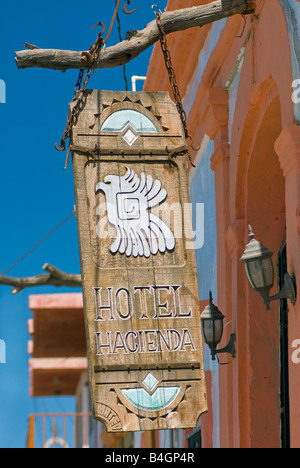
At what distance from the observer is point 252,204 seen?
26.7 feet

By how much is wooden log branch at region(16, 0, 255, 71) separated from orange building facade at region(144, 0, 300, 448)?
33 centimetres

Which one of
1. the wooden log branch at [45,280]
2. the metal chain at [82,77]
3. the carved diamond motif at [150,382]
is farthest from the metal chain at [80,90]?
the wooden log branch at [45,280]

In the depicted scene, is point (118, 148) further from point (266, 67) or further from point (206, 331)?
point (206, 331)

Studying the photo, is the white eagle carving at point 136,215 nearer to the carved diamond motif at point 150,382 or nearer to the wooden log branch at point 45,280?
the carved diamond motif at point 150,382

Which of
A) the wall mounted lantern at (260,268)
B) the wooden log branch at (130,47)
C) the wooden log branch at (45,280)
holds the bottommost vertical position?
the wall mounted lantern at (260,268)

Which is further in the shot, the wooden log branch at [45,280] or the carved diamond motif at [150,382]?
the wooden log branch at [45,280]

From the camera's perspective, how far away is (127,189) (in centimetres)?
629

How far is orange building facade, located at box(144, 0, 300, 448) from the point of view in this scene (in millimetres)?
6438

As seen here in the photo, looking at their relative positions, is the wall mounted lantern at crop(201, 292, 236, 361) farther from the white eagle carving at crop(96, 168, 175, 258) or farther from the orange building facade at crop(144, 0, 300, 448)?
the white eagle carving at crop(96, 168, 175, 258)

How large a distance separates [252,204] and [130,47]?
1965 mm

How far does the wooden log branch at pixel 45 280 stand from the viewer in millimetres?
13578

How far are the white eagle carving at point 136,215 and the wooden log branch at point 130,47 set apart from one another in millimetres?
895

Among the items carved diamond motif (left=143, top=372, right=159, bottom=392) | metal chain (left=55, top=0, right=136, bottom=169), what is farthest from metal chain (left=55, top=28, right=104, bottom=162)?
carved diamond motif (left=143, top=372, right=159, bottom=392)
